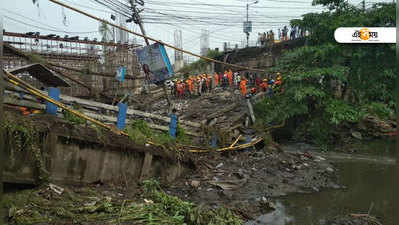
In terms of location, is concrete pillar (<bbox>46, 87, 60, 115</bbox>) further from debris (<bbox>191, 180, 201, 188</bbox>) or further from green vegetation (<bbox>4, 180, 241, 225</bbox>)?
debris (<bbox>191, 180, 201, 188</bbox>)

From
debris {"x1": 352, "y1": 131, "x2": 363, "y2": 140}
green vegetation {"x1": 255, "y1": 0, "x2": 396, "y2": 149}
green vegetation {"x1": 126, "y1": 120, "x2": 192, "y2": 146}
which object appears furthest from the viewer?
debris {"x1": 352, "y1": 131, "x2": 363, "y2": 140}

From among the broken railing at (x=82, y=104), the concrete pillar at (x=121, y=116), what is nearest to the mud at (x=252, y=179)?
the broken railing at (x=82, y=104)

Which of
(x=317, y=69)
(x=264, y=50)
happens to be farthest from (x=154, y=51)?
(x=264, y=50)

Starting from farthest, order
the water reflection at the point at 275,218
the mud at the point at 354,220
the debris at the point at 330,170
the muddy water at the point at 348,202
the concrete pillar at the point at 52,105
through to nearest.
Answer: the debris at the point at 330,170, the muddy water at the point at 348,202, the water reflection at the point at 275,218, the mud at the point at 354,220, the concrete pillar at the point at 52,105

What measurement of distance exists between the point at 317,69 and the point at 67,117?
10.8 metres

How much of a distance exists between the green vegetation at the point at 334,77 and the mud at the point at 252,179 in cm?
301

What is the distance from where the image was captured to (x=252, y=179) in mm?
8586

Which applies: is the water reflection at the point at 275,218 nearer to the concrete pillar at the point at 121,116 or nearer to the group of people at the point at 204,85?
the concrete pillar at the point at 121,116

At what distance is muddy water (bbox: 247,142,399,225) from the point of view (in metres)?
6.17

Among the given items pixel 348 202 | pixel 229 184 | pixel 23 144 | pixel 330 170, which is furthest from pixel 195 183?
pixel 330 170

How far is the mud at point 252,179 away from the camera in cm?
689

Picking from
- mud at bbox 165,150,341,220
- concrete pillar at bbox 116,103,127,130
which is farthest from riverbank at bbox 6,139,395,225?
concrete pillar at bbox 116,103,127,130

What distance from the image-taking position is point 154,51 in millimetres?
9055

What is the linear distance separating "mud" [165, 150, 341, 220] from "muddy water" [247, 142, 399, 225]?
1.05ft
